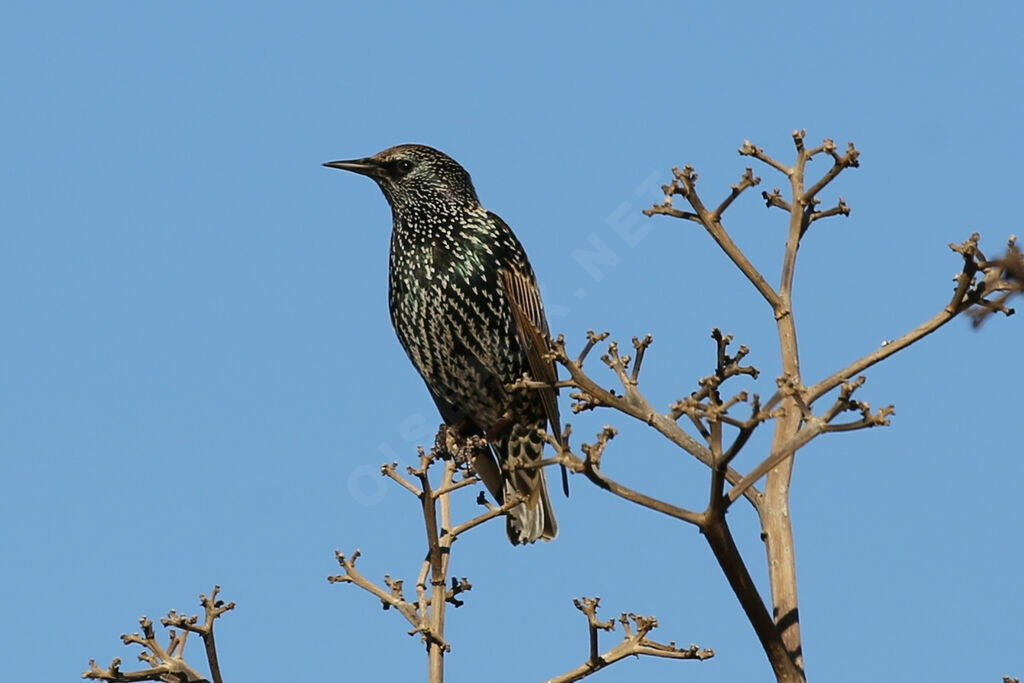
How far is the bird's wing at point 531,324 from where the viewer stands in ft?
26.0

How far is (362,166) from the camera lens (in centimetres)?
887

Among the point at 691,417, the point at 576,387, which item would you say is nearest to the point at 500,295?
the point at 576,387

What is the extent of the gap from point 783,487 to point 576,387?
732 mm

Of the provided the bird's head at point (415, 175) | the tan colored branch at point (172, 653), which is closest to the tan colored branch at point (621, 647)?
the tan colored branch at point (172, 653)

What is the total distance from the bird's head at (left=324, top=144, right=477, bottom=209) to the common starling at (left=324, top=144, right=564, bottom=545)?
1 cm

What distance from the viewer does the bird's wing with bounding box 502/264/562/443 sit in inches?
311

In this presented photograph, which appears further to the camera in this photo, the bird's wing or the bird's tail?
the bird's tail

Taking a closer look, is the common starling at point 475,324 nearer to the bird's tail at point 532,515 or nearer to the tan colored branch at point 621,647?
the bird's tail at point 532,515

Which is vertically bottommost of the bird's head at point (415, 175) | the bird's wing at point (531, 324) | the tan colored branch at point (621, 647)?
the tan colored branch at point (621, 647)

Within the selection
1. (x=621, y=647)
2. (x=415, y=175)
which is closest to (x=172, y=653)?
(x=621, y=647)

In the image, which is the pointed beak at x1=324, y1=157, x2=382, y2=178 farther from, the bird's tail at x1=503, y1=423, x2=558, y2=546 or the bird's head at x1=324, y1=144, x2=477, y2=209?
the bird's tail at x1=503, y1=423, x2=558, y2=546

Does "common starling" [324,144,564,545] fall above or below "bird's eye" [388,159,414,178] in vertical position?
below

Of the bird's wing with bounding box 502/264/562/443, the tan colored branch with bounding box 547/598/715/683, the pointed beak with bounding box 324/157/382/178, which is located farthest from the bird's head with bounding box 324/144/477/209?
the tan colored branch with bounding box 547/598/715/683

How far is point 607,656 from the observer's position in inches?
202
